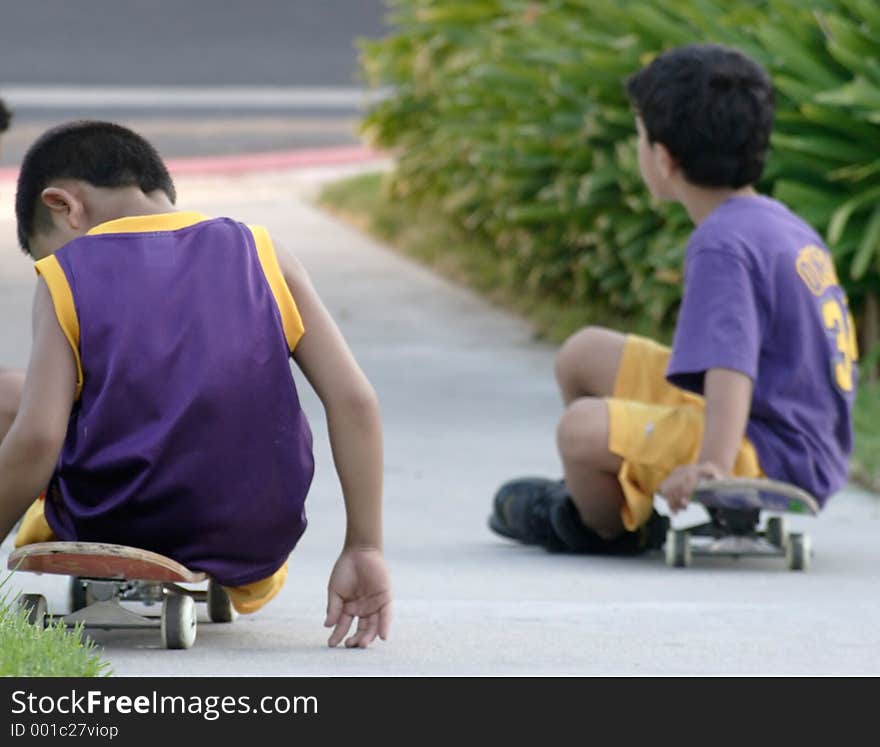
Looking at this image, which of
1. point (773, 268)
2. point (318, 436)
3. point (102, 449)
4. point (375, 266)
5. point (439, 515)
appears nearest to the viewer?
point (102, 449)

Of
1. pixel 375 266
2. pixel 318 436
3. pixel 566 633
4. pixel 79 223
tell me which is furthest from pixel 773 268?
pixel 375 266

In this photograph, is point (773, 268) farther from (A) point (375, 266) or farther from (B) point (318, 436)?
(A) point (375, 266)

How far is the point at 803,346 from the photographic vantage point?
15.6ft

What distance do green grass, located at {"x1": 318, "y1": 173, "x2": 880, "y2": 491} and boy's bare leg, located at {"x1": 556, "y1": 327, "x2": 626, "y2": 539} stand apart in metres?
1.42

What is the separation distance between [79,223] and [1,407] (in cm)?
53

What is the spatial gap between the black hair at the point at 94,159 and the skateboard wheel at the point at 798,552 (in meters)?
1.92

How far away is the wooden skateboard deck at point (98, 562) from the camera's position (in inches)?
132

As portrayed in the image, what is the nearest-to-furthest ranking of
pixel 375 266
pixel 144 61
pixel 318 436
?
1. pixel 318 436
2. pixel 375 266
3. pixel 144 61

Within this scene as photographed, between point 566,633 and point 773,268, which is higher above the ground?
point 773,268

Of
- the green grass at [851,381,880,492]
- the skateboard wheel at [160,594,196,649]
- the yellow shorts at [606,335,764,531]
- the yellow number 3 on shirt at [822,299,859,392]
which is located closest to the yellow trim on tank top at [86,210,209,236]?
the skateboard wheel at [160,594,196,649]

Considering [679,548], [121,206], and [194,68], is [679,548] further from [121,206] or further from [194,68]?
[194,68]

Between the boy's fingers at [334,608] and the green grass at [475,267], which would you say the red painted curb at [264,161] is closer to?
the green grass at [475,267]

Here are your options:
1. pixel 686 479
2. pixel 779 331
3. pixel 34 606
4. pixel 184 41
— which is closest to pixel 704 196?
pixel 779 331

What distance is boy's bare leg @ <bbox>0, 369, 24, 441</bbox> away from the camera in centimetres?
399
